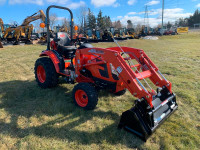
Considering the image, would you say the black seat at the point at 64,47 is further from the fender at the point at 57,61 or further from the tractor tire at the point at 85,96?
the tractor tire at the point at 85,96

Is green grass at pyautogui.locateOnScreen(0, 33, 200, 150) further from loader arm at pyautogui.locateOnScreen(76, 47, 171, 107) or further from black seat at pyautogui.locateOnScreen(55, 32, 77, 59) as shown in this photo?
black seat at pyautogui.locateOnScreen(55, 32, 77, 59)

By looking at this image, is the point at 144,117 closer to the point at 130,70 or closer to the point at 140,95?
the point at 140,95

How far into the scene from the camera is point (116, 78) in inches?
142

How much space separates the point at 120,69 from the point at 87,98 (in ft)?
3.43

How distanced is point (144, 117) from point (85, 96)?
152 cm

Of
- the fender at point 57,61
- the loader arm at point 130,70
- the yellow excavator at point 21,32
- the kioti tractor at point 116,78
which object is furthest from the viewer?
the yellow excavator at point 21,32

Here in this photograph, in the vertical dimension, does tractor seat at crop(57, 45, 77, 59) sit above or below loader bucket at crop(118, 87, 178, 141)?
above

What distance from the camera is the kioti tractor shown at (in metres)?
2.83

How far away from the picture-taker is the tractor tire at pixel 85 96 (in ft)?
11.7

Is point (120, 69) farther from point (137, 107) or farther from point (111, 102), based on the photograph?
point (111, 102)

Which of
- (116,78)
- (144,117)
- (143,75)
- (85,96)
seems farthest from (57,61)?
(144,117)

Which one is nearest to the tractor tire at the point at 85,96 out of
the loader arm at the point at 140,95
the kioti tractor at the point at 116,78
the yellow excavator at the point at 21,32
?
the kioti tractor at the point at 116,78

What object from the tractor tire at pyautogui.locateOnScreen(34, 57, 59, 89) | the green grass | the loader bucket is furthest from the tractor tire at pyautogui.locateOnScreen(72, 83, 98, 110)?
the tractor tire at pyautogui.locateOnScreen(34, 57, 59, 89)

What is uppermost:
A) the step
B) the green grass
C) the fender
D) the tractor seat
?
the tractor seat
